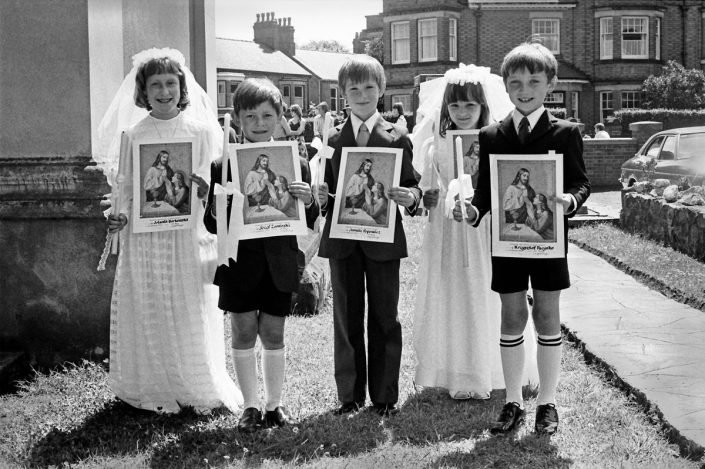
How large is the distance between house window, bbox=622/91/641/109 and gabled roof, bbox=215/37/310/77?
2608 cm

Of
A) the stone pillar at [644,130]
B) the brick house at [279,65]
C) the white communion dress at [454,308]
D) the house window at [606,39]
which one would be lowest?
the white communion dress at [454,308]

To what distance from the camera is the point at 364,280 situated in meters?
4.74

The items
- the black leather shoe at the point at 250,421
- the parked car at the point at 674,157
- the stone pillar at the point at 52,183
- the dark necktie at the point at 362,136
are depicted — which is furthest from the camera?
the parked car at the point at 674,157

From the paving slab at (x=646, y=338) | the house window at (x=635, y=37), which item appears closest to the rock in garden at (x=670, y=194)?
the paving slab at (x=646, y=338)

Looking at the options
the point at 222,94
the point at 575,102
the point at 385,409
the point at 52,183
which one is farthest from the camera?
the point at 222,94

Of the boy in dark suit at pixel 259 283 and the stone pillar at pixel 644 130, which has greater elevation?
the stone pillar at pixel 644 130

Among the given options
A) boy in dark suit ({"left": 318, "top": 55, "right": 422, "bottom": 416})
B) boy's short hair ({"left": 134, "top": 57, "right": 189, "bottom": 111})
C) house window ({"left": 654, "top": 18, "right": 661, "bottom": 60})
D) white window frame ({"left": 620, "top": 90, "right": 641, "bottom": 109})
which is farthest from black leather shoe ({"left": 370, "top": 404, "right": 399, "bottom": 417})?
house window ({"left": 654, "top": 18, "right": 661, "bottom": 60})

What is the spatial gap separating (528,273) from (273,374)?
146 cm

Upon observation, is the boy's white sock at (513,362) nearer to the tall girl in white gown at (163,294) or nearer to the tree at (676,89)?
the tall girl in white gown at (163,294)

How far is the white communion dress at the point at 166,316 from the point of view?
469 centimetres

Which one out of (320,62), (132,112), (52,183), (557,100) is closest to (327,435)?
(132,112)

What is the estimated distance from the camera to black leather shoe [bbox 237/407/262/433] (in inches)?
172

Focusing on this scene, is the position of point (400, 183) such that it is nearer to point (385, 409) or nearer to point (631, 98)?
point (385, 409)

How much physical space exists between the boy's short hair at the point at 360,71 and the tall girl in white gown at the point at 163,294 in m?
0.86
